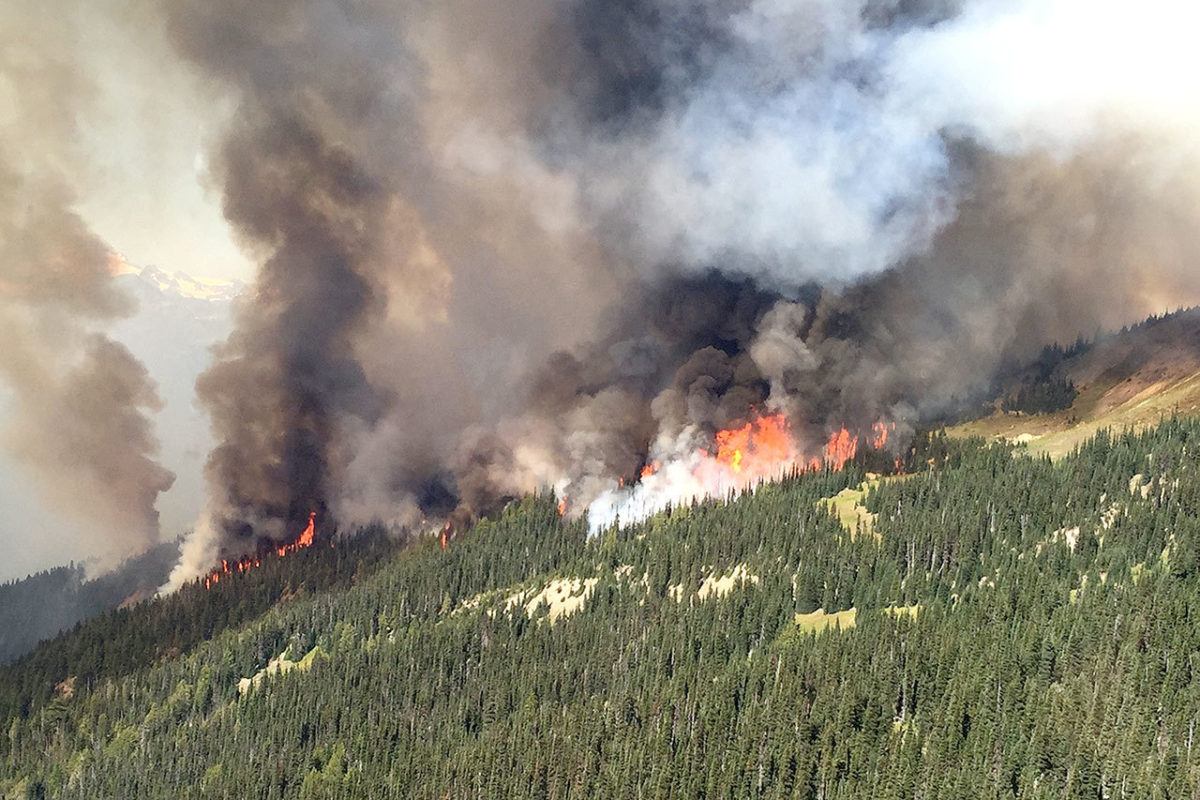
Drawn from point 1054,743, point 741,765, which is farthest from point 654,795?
point 1054,743

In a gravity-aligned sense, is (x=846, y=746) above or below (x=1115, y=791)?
above

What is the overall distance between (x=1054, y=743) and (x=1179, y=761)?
15737 mm

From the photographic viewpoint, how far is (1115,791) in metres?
170

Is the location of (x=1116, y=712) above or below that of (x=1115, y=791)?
above

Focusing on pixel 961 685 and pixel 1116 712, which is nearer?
pixel 1116 712

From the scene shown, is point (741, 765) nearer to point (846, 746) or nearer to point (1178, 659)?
point (846, 746)

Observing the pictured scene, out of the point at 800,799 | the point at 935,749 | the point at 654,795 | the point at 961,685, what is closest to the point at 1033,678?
the point at 961,685

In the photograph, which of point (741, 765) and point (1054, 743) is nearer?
point (1054, 743)

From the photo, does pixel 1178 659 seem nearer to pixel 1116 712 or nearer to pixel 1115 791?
pixel 1116 712

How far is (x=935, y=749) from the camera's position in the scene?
186250 millimetres

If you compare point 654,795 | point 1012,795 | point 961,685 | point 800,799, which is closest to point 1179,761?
point 1012,795

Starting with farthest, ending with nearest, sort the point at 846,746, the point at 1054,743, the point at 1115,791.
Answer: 1. the point at 846,746
2. the point at 1054,743
3. the point at 1115,791

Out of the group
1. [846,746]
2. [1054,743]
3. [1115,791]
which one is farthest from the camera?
[846,746]

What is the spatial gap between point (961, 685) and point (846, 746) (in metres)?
19.6
